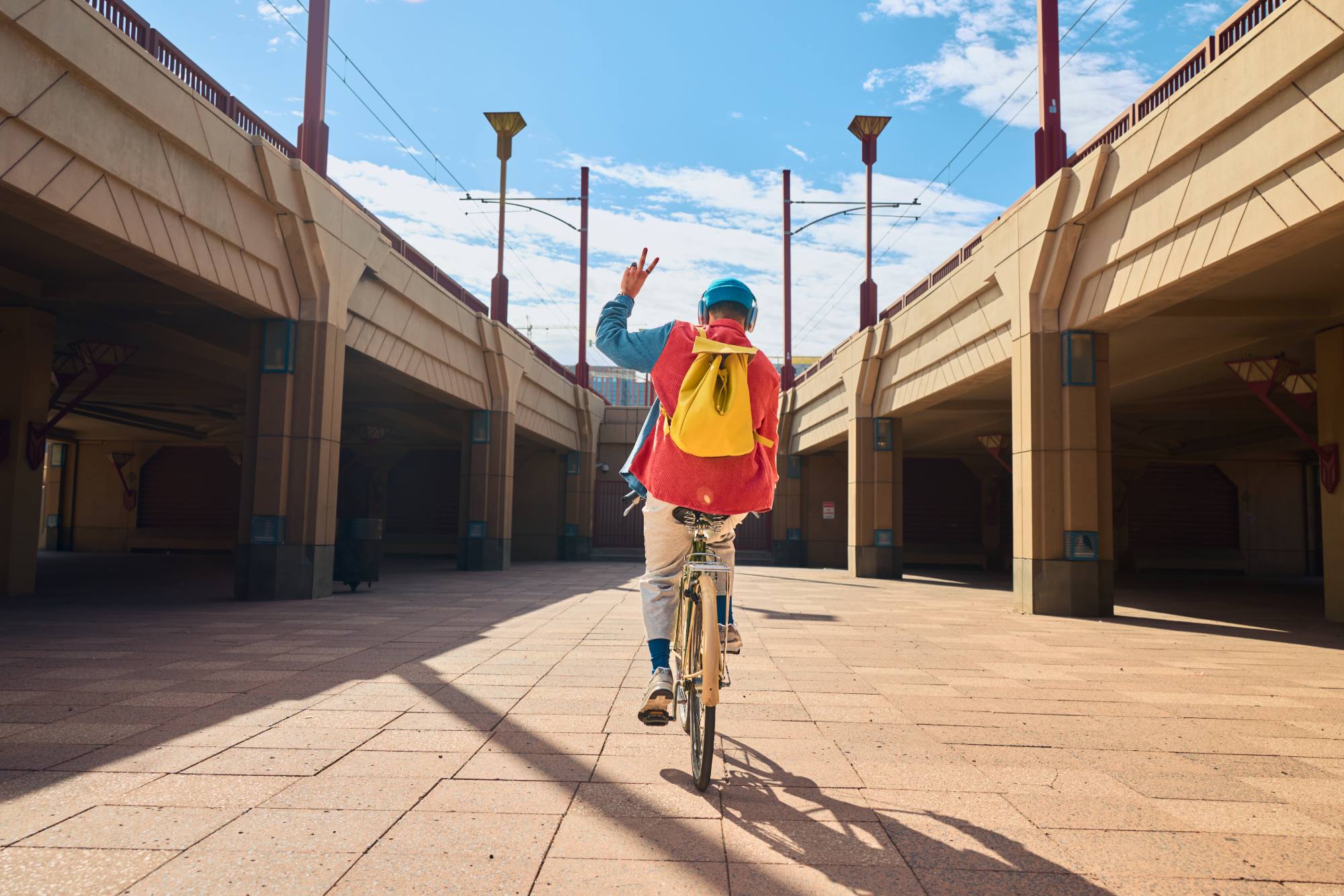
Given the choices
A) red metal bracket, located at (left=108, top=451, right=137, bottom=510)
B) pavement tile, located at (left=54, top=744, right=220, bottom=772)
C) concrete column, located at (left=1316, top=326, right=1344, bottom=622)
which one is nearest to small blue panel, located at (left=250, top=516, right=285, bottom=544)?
pavement tile, located at (left=54, top=744, right=220, bottom=772)

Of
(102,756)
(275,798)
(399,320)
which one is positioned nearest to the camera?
(275,798)

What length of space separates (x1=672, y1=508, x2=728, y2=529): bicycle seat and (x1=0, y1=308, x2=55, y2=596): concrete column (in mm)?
11756

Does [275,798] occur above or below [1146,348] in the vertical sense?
below

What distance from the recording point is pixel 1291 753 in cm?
396

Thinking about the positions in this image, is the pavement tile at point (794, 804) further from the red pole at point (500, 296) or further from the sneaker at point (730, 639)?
the red pole at point (500, 296)

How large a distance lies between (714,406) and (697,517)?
440mm

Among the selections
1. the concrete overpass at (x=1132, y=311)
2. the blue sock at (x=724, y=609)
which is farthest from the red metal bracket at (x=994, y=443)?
the blue sock at (x=724, y=609)

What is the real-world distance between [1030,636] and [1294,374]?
756 centimetres

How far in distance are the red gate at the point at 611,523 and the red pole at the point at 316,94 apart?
1966 cm

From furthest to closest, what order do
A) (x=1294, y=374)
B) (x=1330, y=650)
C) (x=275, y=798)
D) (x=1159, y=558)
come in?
(x=1159, y=558) → (x=1294, y=374) → (x=1330, y=650) → (x=275, y=798)

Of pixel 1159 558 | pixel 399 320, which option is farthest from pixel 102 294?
pixel 1159 558

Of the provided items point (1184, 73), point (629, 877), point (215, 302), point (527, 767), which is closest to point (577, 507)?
point (215, 302)

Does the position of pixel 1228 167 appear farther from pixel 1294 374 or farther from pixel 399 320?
pixel 399 320

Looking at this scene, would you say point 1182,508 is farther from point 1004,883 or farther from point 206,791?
point 206,791
